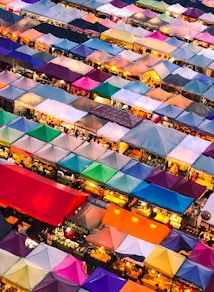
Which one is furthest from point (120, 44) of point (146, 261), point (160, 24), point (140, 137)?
point (146, 261)

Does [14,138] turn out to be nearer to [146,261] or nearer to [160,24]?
[146,261]

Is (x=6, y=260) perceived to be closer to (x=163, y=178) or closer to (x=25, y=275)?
(x=25, y=275)

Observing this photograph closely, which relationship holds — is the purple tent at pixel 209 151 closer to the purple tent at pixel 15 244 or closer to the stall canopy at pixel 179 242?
the stall canopy at pixel 179 242

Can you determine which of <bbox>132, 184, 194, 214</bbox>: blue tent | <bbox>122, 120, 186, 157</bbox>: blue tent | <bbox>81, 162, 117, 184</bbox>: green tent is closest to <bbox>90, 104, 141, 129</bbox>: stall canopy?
<bbox>122, 120, 186, 157</bbox>: blue tent

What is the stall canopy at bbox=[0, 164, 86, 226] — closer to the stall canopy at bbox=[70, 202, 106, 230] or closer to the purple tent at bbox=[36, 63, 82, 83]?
the stall canopy at bbox=[70, 202, 106, 230]

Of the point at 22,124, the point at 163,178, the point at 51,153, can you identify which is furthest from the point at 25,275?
the point at 22,124

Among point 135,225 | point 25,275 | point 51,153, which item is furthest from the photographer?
point 51,153
